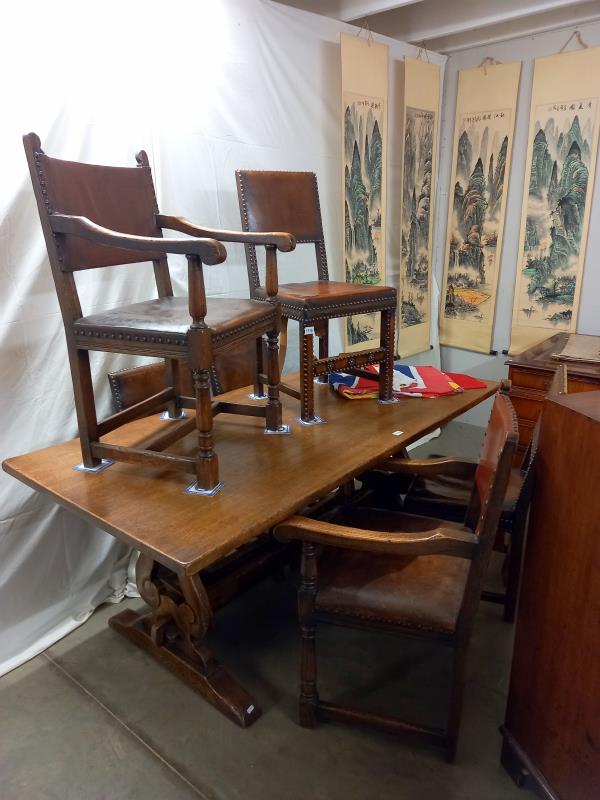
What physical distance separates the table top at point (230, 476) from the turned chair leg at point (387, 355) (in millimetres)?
64

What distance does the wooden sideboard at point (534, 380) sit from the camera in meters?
2.61

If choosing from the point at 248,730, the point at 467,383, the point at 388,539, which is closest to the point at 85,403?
the point at 388,539

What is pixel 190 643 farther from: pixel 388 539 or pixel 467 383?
pixel 467 383

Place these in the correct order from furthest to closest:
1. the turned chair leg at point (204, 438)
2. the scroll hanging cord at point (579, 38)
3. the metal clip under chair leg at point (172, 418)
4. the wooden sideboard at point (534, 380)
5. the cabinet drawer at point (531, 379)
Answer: the scroll hanging cord at point (579, 38)
the cabinet drawer at point (531, 379)
the wooden sideboard at point (534, 380)
the metal clip under chair leg at point (172, 418)
the turned chair leg at point (204, 438)

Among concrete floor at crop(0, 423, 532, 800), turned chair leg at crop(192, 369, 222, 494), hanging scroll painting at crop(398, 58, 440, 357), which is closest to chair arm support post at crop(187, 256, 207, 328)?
turned chair leg at crop(192, 369, 222, 494)

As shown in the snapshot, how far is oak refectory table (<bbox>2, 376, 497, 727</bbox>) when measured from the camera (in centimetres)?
132

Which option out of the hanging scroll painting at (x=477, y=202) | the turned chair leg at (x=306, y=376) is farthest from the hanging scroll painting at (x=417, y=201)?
the turned chair leg at (x=306, y=376)

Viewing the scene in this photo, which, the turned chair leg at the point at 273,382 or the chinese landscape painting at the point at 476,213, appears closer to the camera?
the turned chair leg at the point at 273,382

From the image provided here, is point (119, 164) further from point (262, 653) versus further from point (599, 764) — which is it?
point (599, 764)

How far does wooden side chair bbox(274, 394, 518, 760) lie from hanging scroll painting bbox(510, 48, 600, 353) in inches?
84.3

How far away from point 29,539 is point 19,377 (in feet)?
1.82

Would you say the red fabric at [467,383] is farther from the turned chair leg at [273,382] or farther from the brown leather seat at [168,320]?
the brown leather seat at [168,320]

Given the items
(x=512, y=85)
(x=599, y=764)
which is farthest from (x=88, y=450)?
(x=512, y=85)

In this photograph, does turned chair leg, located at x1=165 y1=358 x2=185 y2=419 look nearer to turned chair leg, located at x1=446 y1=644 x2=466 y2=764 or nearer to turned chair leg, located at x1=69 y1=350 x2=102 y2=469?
turned chair leg, located at x1=69 y1=350 x2=102 y2=469
